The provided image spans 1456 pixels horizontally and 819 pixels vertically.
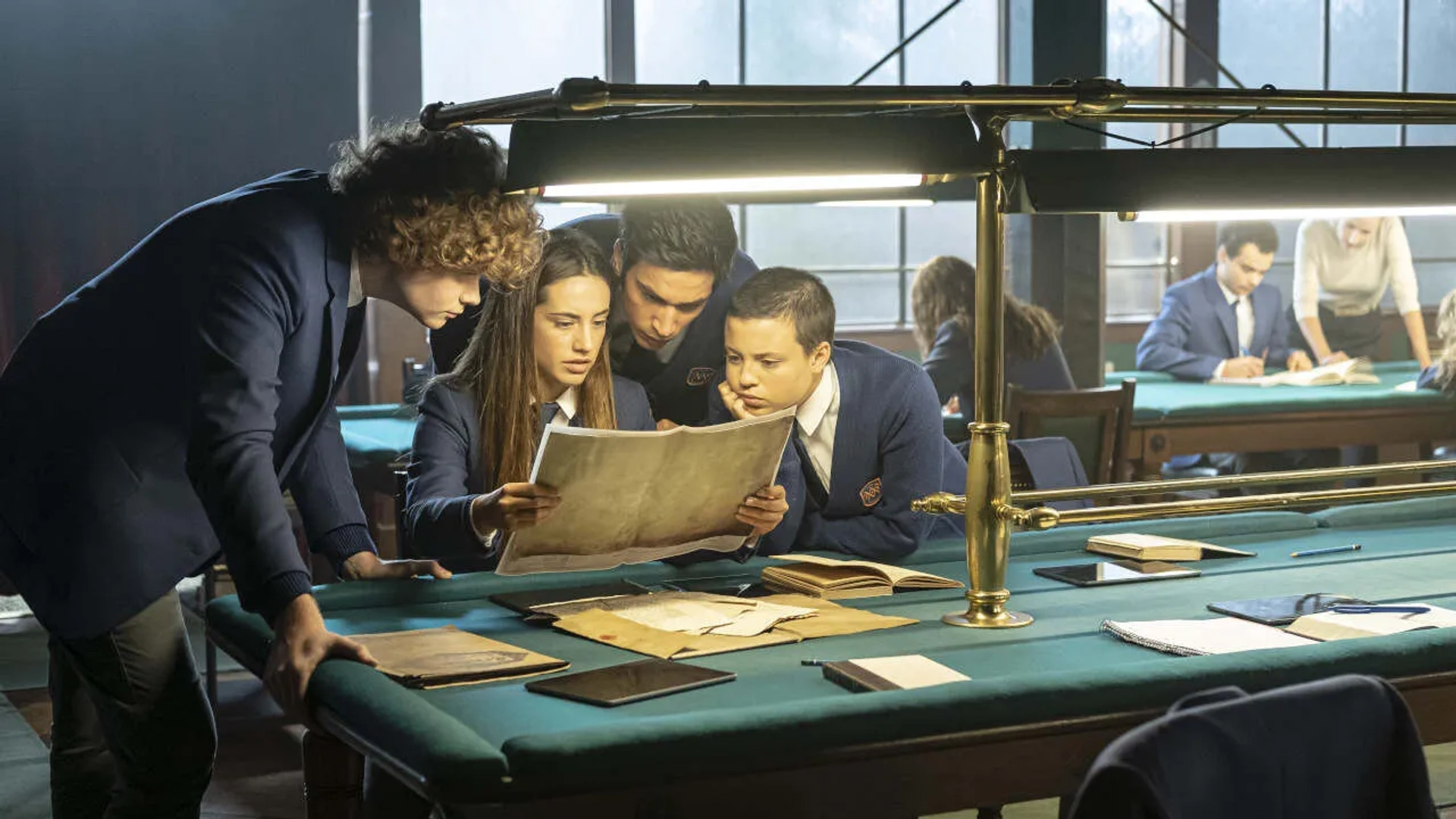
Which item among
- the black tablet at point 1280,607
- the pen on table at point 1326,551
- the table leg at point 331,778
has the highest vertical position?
the black tablet at point 1280,607

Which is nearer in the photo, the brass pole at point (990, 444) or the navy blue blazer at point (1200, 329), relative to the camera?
the brass pole at point (990, 444)

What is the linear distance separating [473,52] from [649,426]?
4281 mm

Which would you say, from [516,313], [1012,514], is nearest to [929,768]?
[1012,514]

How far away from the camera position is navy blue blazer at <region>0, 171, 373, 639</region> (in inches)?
84.4

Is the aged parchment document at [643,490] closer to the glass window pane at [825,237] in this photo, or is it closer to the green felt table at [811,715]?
the green felt table at [811,715]

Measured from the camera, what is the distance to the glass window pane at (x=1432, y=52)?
29.6 feet

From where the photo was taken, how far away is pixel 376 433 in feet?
16.1

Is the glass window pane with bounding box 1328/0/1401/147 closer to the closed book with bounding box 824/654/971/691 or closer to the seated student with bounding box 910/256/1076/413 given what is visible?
the seated student with bounding box 910/256/1076/413

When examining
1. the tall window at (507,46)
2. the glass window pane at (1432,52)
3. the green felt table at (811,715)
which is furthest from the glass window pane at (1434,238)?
the green felt table at (811,715)

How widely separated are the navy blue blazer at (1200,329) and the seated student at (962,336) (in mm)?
1253

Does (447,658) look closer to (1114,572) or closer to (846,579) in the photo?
(846,579)

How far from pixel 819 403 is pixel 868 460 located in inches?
5.3

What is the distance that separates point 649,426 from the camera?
3002 millimetres

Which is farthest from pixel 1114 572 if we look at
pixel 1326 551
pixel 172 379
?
pixel 172 379
